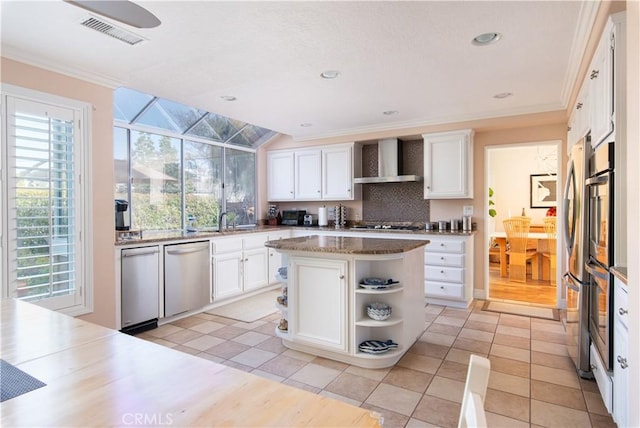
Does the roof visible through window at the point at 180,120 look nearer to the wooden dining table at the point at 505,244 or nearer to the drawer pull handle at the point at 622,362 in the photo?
the wooden dining table at the point at 505,244

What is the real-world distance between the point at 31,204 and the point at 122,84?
135cm

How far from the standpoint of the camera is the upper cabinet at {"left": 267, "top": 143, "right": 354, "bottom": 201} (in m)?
5.50

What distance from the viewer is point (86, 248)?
3076 mm

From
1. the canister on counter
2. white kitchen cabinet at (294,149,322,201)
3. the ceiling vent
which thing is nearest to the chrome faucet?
white kitchen cabinet at (294,149,322,201)

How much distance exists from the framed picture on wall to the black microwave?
470 centimetres

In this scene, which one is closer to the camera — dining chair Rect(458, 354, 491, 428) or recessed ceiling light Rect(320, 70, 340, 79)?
dining chair Rect(458, 354, 491, 428)

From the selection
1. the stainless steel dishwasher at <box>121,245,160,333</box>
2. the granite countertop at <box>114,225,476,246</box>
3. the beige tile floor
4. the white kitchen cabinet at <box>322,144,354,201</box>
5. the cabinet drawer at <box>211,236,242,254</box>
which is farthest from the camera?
the white kitchen cabinet at <box>322,144,354,201</box>

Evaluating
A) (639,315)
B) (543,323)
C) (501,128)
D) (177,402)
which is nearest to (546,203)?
(501,128)

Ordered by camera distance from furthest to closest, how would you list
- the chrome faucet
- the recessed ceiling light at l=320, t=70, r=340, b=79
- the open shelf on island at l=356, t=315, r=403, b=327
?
1. the chrome faucet
2. the recessed ceiling light at l=320, t=70, r=340, b=79
3. the open shelf on island at l=356, t=315, r=403, b=327

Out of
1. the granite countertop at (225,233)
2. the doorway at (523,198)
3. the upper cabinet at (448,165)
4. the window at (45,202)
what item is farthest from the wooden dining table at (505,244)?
the window at (45,202)

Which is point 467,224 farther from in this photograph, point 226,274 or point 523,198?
point 523,198

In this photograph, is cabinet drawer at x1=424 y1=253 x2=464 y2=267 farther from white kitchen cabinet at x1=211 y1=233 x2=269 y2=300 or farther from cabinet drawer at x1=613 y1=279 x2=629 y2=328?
cabinet drawer at x1=613 y1=279 x2=629 y2=328

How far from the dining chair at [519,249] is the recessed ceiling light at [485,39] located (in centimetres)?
393

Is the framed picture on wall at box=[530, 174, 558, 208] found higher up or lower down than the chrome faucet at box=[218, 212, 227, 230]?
higher up
